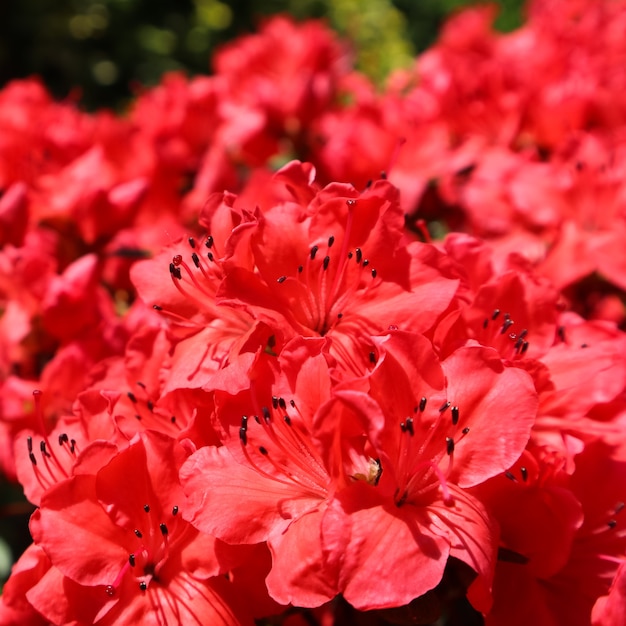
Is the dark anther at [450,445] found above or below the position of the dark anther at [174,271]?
below

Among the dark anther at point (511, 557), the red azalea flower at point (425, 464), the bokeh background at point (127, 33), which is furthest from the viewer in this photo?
the bokeh background at point (127, 33)

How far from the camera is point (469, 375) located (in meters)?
0.66

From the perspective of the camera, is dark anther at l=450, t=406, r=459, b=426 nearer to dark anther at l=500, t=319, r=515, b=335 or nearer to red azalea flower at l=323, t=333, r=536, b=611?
red azalea flower at l=323, t=333, r=536, b=611

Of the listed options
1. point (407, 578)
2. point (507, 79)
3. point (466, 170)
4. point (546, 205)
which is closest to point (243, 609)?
point (407, 578)

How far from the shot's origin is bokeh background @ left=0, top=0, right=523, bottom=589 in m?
3.42

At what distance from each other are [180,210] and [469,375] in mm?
810

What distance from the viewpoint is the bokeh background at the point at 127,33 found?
11.2 feet

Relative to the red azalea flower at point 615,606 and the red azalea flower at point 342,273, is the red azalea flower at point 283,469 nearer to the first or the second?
the red azalea flower at point 342,273

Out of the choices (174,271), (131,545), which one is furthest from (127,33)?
(131,545)

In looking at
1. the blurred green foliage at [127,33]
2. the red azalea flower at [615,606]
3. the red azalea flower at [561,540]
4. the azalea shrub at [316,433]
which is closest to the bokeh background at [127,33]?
the blurred green foliage at [127,33]

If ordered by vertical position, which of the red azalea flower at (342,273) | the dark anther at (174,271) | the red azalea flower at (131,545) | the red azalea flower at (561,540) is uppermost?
the dark anther at (174,271)

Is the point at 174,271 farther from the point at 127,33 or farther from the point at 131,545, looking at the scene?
the point at 127,33

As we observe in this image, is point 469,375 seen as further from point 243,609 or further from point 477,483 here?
point 243,609

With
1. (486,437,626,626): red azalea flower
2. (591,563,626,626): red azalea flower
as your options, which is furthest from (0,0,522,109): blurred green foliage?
(591,563,626,626): red azalea flower
